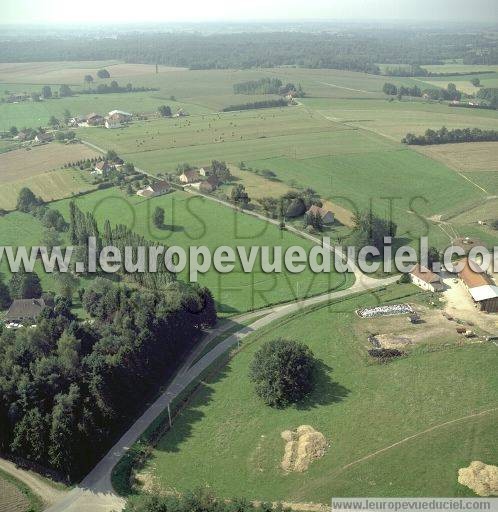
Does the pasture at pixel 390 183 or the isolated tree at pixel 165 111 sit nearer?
the pasture at pixel 390 183

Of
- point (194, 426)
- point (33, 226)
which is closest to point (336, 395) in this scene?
point (194, 426)

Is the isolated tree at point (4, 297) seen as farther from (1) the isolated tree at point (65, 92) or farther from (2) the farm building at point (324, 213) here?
(1) the isolated tree at point (65, 92)

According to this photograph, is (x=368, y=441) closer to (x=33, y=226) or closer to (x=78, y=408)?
(x=78, y=408)

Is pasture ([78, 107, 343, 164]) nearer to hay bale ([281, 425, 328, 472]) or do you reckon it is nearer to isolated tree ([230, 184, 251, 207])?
isolated tree ([230, 184, 251, 207])

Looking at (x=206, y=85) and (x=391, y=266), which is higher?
(x=206, y=85)

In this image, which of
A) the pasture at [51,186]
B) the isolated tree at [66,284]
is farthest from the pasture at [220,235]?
the isolated tree at [66,284]
